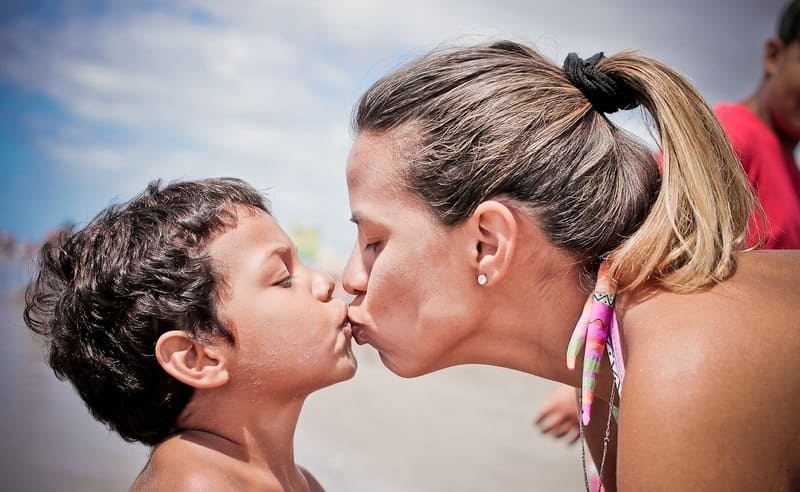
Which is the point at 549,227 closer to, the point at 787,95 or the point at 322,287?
the point at 322,287

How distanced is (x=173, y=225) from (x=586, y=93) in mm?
1545

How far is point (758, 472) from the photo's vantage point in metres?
1.79

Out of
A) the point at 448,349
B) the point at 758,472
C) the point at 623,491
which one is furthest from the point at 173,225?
the point at 758,472

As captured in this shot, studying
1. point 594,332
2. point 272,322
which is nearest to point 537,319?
point 594,332

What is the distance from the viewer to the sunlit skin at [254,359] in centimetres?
260

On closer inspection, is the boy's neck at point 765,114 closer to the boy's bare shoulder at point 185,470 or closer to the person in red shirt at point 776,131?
the person in red shirt at point 776,131

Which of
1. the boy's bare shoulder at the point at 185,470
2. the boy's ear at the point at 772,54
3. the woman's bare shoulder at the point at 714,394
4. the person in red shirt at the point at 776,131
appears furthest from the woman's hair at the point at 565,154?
the boy's ear at the point at 772,54

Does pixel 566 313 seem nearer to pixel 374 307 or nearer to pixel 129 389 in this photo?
pixel 374 307

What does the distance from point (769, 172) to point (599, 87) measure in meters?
2.16

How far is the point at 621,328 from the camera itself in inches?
84.5

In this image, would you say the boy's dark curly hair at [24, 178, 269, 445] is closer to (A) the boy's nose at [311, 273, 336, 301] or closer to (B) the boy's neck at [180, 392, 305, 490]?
(B) the boy's neck at [180, 392, 305, 490]

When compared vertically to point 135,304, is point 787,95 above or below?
above

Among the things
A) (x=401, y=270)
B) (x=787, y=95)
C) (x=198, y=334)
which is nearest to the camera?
(x=401, y=270)

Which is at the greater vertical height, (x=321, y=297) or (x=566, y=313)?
(x=566, y=313)
